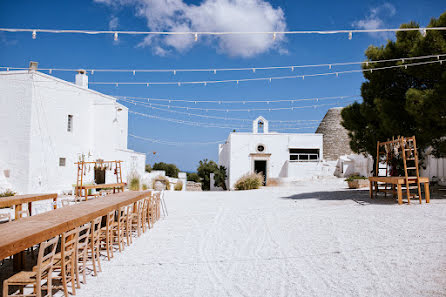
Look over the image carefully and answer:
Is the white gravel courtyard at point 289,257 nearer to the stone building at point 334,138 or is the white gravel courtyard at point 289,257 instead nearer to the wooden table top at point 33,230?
the wooden table top at point 33,230

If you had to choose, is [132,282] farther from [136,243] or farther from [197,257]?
[136,243]

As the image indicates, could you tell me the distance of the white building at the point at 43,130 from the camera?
12781 mm

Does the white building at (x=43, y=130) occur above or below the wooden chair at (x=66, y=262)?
above

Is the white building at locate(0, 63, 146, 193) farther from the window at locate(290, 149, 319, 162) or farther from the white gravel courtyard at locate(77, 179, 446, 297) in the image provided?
the window at locate(290, 149, 319, 162)

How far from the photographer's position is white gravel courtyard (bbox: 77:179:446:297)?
3.62 m

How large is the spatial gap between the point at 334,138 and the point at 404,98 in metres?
14.8

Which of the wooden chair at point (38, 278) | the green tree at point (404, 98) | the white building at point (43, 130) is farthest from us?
the white building at point (43, 130)

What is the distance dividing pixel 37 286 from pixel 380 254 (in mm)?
4160

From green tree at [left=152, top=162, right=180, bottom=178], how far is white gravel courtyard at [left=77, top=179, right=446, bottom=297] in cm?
3084

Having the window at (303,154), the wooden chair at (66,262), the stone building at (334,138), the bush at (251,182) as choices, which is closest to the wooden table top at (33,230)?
the wooden chair at (66,262)

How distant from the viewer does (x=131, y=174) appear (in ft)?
54.5

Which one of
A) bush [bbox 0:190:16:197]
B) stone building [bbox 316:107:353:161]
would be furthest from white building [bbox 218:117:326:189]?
bush [bbox 0:190:16:197]

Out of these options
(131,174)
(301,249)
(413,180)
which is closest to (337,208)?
(413,180)

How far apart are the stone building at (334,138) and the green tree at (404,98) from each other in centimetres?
1276
